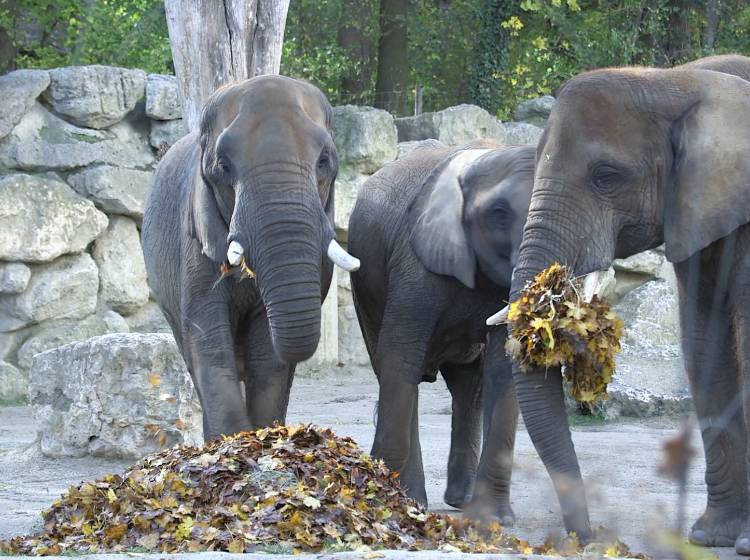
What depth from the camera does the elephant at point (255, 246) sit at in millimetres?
5750

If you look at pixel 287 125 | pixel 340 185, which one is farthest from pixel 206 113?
pixel 340 185

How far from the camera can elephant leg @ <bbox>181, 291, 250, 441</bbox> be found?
20.2 ft

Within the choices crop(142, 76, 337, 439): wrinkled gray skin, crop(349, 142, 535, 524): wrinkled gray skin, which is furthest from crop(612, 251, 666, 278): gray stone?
crop(142, 76, 337, 439): wrinkled gray skin

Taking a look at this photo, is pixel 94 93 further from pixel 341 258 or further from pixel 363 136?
pixel 341 258

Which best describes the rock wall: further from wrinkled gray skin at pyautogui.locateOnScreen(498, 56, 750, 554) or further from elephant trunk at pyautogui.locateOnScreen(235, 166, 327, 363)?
wrinkled gray skin at pyautogui.locateOnScreen(498, 56, 750, 554)

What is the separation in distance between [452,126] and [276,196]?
767 cm

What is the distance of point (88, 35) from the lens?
16.7m

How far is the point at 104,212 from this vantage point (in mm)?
12102

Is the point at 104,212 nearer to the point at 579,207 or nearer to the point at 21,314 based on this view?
the point at 21,314

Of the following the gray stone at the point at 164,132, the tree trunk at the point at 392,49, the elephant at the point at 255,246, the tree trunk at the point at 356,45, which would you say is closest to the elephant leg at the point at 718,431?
the elephant at the point at 255,246

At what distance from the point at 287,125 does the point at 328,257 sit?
0.62 meters

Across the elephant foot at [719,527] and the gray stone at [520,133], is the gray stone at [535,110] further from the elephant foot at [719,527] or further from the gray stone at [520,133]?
the elephant foot at [719,527]

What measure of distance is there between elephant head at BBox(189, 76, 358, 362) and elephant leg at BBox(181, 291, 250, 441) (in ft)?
0.84

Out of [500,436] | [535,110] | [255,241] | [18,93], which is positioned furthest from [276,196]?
[535,110]
